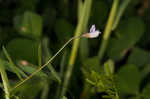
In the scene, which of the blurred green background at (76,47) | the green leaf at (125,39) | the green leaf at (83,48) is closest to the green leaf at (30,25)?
the blurred green background at (76,47)

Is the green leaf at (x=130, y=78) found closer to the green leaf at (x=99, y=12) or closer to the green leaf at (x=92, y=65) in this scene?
the green leaf at (x=92, y=65)

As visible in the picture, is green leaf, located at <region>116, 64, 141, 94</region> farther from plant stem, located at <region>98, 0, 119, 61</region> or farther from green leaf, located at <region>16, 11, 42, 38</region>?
green leaf, located at <region>16, 11, 42, 38</region>

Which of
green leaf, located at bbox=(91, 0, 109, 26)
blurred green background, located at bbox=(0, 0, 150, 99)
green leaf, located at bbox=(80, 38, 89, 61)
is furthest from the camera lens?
green leaf, located at bbox=(91, 0, 109, 26)

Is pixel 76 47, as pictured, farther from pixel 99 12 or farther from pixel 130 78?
pixel 99 12

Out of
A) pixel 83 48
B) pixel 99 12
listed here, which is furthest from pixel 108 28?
pixel 99 12

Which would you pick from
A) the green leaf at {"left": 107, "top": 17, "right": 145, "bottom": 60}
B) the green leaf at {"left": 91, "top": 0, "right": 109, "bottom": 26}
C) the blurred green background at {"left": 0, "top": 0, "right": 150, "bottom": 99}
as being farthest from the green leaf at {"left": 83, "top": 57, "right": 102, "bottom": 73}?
the green leaf at {"left": 91, "top": 0, "right": 109, "bottom": 26}

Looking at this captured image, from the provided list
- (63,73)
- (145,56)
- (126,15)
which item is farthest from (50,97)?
(126,15)
